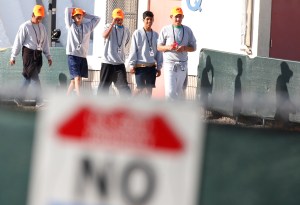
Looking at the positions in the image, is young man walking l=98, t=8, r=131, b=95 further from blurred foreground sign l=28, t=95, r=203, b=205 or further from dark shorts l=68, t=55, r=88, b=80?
blurred foreground sign l=28, t=95, r=203, b=205

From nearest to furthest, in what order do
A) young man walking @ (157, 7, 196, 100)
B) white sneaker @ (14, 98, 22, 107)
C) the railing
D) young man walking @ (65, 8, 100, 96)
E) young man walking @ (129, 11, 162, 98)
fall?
1. white sneaker @ (14, 98, 22, 107)
2. young man walking @ (157, 7, 196, 100)
3. young man walking @ (129, 11, 162, 98)
4. young man walking @ (65, 8, 100, 96)
5. the railing

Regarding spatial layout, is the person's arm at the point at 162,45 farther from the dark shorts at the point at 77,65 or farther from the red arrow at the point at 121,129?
the red arrow at the point at 121,129

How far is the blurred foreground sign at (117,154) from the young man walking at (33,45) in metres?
14.7

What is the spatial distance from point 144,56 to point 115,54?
83cm

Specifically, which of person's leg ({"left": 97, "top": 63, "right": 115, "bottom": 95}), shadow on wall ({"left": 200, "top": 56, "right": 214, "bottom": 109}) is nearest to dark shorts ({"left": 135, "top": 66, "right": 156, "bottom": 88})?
person's leg ({"left": 97, "top": 63, "right": 115, "bottom": 95})

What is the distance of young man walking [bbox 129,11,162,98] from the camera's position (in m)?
18.1

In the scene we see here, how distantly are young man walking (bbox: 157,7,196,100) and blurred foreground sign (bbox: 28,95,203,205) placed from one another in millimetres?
13373

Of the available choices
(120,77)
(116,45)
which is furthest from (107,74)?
(116,45)

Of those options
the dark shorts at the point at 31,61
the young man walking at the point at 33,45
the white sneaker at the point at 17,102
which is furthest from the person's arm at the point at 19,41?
the white sneaker at the point at 17,102

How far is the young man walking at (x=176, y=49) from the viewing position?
18.0 m

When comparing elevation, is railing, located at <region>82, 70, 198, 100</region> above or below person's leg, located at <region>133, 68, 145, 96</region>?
below

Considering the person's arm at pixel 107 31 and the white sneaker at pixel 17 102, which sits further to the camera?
the person's arm at pixel 107 31

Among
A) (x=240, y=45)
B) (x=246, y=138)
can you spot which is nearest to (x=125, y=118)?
(x=246, y=138)

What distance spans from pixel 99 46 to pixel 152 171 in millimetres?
19588
